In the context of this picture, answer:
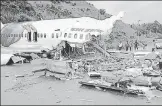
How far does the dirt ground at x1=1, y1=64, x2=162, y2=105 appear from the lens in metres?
19.8

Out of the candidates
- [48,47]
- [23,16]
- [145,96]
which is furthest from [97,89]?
[23,16]

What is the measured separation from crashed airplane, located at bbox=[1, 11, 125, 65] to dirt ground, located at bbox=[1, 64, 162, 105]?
12317 mm

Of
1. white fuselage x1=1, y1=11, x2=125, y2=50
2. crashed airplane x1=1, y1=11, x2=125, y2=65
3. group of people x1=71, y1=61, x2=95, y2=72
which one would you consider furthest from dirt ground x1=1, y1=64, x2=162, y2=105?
white fuselage x1=1, y1=11, x2=125, y2=50

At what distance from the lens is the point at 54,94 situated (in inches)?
873

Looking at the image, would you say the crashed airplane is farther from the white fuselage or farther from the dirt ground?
the dirt ground

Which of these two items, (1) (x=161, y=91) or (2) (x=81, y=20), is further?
(2) (x=81, y=20)

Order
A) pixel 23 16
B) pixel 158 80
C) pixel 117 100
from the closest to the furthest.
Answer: pixel 117 100
pixel 158 80
pixel 23 16

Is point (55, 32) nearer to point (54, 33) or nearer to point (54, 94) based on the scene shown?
point (54, 33)

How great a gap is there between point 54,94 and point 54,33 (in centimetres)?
1991

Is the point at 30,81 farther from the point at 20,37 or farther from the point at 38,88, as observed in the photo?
the point at 20,37

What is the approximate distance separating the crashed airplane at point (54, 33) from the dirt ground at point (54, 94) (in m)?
12.3

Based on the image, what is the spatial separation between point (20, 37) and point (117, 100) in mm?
29720

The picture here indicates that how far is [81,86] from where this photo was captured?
24.3 meters

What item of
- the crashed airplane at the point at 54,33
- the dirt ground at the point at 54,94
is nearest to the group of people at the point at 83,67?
the dirt ground at the point at 54,94
